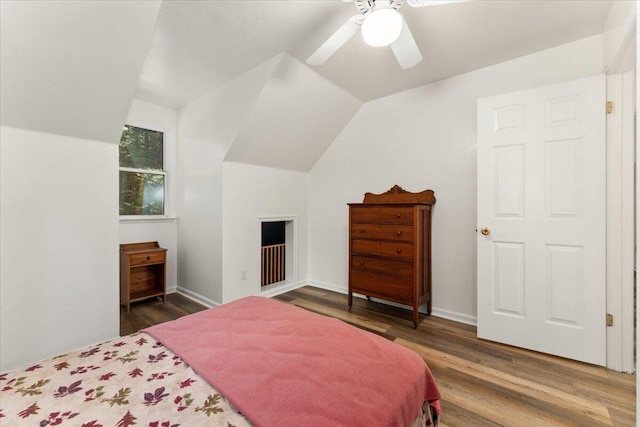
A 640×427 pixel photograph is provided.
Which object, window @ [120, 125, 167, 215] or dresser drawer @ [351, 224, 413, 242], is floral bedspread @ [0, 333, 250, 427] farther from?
window @ [120, 125, 167, 215]

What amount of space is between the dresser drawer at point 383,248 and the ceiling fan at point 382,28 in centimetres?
155

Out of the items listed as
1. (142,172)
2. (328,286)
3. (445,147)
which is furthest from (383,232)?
(142,172)

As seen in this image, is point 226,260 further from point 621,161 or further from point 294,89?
point 621,161

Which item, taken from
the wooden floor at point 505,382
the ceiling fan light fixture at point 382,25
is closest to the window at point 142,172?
the wooden floor at point 505,382

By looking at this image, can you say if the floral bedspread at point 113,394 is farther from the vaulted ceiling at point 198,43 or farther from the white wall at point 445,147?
the white wall at point 445,147

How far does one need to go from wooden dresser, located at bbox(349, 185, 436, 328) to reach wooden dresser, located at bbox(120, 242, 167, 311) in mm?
2253

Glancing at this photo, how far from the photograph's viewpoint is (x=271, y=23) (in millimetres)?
1918

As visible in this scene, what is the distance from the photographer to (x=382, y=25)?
4.52 ft

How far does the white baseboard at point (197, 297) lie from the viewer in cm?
312

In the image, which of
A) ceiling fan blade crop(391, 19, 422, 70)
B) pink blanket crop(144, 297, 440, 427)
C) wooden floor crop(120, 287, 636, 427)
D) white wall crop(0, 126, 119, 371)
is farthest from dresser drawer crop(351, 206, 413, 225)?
white wall crop(0, 126, 119, 371)

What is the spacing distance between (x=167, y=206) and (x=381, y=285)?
9.66 feet

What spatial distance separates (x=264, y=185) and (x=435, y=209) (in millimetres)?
2029

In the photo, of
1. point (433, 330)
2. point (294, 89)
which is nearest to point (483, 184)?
point (433, 330)

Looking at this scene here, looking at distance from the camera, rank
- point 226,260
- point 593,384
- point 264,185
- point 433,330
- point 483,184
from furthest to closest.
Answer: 1. point 264,185
2. point 226,260
3. point 433,330
4. point 483,184
5. point 593,384
